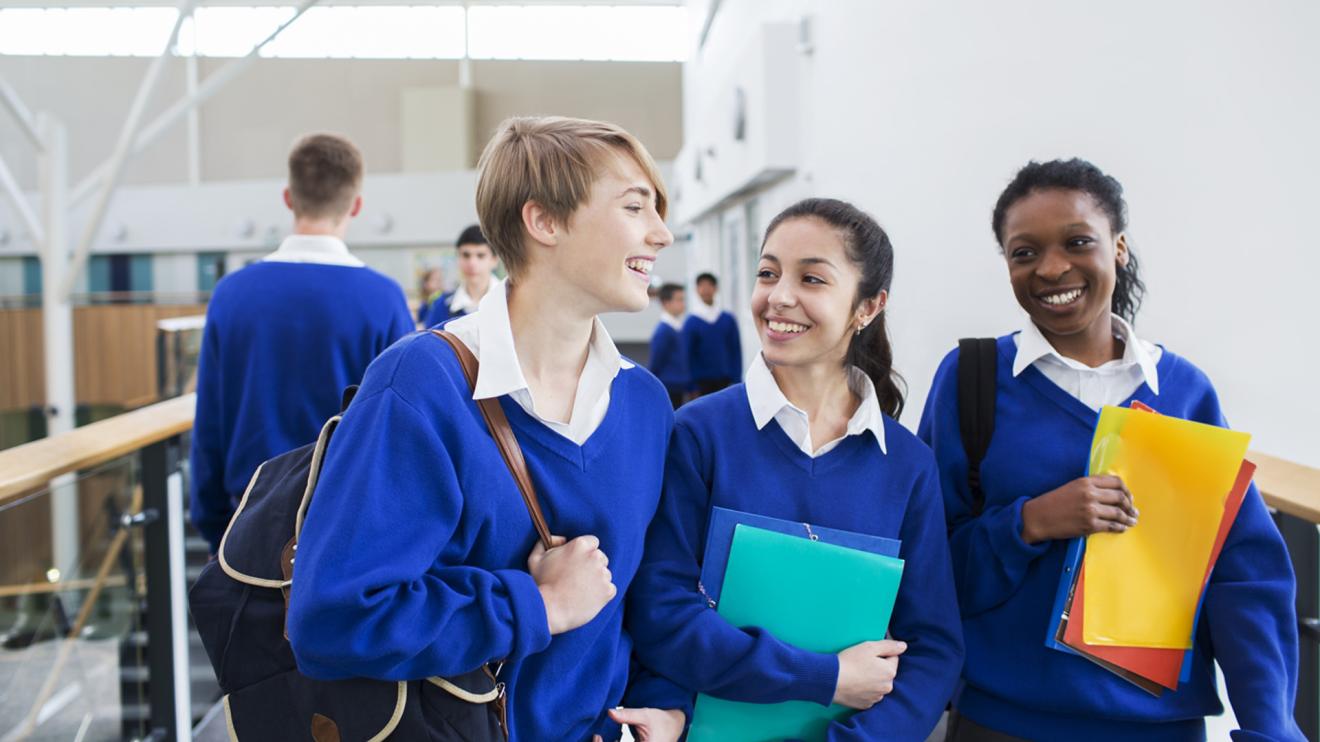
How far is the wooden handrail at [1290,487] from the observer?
1601 millimetres

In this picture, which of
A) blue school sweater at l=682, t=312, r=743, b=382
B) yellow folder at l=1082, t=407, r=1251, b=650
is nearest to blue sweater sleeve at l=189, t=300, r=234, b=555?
yellow folder at l=1082, t=407, r=1251, b=650

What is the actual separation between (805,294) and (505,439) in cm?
58

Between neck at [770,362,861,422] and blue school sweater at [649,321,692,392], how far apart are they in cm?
699

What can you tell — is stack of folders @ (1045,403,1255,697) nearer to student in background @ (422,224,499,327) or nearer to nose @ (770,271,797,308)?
nose @ (770,271,797,308)

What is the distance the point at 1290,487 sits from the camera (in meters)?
1.72

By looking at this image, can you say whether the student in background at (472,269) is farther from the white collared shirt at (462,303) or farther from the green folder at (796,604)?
the green folder at (796,604)

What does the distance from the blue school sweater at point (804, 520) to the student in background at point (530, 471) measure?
0.22ft

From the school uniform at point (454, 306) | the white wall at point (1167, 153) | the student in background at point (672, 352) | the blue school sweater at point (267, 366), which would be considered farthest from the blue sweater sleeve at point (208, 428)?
the student in background at point (672, 352)

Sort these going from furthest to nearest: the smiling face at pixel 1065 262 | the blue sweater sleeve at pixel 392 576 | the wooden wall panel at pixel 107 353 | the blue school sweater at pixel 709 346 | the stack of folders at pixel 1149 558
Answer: the wooden wall panel at pixel 107 353 → the blue school sweater at pixel 709 346 → the smiling face at pixel 1065 262 → the stack of folders at pixel 1149 558 → the blue sweater sleeve at pixel 392 576

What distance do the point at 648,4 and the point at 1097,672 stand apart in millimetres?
17529

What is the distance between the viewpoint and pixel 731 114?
7645mm

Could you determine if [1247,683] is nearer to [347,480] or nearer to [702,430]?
[702,430]

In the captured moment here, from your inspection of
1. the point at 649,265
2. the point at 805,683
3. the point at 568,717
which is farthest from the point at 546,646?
the point at 649,265

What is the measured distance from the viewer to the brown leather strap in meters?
1.31
